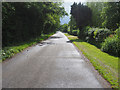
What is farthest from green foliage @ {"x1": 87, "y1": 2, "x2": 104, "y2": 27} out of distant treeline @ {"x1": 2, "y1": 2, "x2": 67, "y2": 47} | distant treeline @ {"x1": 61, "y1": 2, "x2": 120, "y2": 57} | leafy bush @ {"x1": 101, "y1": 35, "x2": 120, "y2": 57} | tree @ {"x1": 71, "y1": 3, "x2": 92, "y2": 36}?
leafy bush @ {"x1": 101, "y1": 35, "x2": 120, "y2": 57}

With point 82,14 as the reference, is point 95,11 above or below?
above

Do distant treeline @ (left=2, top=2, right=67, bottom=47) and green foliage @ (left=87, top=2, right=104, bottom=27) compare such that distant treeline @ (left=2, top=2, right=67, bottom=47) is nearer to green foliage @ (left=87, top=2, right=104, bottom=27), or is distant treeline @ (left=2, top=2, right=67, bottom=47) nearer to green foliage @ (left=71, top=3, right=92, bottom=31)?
green foliage @ (left=71, top=3, right=92, bottom=31)

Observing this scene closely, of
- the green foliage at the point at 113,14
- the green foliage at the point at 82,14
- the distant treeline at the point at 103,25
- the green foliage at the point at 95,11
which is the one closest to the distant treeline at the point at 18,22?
the distant treeline at the point at 103,25

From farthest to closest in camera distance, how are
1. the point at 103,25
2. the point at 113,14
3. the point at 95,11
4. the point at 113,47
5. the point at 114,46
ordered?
the point at 95,11
the point at 103,25
the point at 113,14
the point at 113,47
the point at 114,46

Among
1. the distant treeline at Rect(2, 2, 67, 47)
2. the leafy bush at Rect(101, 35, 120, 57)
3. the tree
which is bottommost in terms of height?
the leafy bush at Rect(101, 35, 120, 57)

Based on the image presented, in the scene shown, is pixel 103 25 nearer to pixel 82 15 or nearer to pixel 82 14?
pixel 82 15

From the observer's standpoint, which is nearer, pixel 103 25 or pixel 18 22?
pixel 18 22

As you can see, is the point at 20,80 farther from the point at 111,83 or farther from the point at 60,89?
the point at 111,83

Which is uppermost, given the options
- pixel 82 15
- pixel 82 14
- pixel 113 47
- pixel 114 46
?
pixel 82 14

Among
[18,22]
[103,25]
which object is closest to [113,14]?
A: [103,25]

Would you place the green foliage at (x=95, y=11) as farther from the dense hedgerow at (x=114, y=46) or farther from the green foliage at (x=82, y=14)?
the dense hedgerow at (x=114, y=46)

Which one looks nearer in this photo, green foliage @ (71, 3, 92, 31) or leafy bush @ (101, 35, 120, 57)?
leafy bush @ (101, 35, 120, 57)

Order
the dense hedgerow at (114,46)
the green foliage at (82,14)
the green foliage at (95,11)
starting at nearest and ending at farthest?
the dense hedgerow at (114,46), the green foliage at (82,14), the green foliage at (95,11)

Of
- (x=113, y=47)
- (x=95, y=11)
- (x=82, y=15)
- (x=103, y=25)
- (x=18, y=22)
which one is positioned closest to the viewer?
(x=113, y=47)
